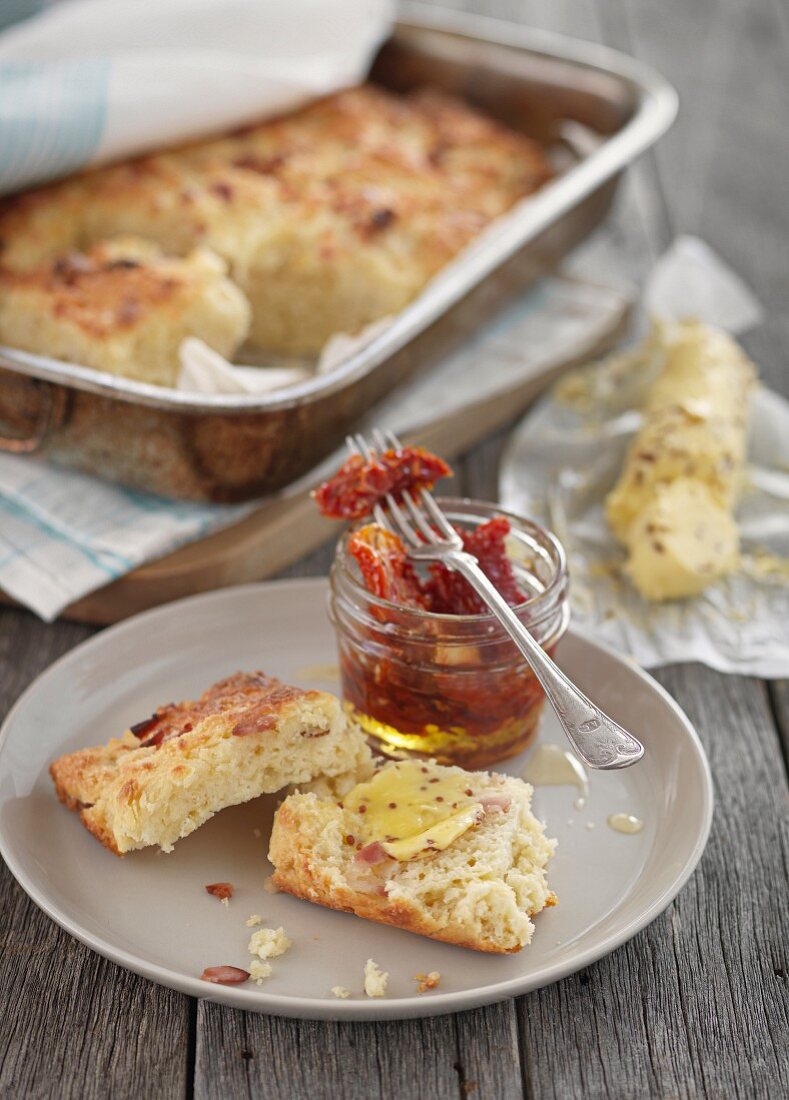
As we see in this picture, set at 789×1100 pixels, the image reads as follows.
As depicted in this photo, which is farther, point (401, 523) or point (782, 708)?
point (782, 708)

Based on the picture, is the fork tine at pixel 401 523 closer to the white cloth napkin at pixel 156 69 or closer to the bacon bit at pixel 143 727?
the bacon bit at pixel 143 727

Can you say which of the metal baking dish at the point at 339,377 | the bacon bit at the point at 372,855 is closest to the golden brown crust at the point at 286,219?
the metal baking dish at the point at 339,377

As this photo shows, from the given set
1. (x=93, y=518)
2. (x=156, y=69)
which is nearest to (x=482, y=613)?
(x=93, y=518)

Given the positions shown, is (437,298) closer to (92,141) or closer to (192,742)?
(92,141)

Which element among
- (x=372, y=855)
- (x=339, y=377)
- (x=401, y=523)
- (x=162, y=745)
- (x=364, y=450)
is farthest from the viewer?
(x=339, y=377)

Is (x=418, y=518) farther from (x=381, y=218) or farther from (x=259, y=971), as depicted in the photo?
(x=381, y=218)

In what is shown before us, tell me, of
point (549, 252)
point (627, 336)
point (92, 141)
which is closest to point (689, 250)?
point (627, 336)

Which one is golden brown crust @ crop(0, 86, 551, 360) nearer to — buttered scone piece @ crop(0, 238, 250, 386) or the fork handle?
buttered scone piece @ crop(0, 238, 250, 386)
